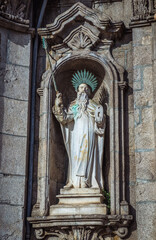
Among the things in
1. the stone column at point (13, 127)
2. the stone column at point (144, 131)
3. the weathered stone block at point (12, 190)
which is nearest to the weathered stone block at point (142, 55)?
the stone column at point (144, 131)

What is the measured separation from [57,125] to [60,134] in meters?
0.16

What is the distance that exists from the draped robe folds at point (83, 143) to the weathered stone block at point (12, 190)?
774 mm

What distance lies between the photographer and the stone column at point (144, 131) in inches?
285

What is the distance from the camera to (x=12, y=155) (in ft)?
25.5

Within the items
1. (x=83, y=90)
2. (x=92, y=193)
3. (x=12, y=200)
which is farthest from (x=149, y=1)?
(x=12, y=200)

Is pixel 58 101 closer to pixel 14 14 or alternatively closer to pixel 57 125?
pixel 57 125

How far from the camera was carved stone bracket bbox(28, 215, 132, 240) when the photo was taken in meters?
7.30

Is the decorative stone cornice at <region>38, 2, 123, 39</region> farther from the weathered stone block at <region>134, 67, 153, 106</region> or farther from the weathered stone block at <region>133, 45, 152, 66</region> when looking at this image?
the weathered stone block at <region>134, 67, 153, 106</region>

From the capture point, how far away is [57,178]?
8125 mm

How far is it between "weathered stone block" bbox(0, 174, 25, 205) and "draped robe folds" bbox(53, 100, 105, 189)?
774 millimetres

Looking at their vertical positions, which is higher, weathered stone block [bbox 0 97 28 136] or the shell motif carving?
the shell motif carving

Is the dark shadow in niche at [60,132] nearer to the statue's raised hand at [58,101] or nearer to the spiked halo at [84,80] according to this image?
the spiked halo at [84,80]

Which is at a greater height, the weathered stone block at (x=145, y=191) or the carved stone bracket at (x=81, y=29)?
the carved stone bracket at (x=81, y=29)

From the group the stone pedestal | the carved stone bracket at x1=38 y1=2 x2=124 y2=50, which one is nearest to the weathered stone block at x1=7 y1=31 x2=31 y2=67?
the carved stone bracket at x1=38 y1=2 x2=124 y2=50
